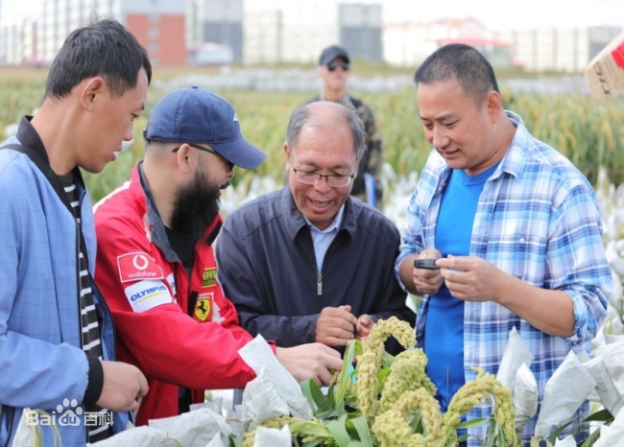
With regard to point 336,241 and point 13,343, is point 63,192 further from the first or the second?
point 336,241

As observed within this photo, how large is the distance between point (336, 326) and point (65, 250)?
1003 mm

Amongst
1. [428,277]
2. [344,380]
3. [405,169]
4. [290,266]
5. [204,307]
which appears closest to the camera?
[344,380]

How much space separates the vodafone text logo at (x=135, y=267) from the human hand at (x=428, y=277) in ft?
2.94

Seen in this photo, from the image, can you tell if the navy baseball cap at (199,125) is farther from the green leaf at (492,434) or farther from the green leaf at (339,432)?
the green leaf at (492,434)

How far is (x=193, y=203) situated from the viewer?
2598mm

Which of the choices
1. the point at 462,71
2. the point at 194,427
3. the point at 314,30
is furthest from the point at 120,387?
the point at 314,30

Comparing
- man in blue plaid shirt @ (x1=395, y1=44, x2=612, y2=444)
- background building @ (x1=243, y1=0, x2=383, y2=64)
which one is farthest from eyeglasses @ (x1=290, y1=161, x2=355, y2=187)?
background building @ (x1=243, y1=0, x2=383, y2=64)

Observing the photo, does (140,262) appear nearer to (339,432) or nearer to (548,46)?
(339,432)

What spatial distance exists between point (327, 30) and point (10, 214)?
67.9m

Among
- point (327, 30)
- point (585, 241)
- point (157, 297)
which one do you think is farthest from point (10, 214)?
point (327, 30)

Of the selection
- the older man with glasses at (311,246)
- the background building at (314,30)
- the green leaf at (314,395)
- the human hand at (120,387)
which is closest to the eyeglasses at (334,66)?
the older man with glasses at (311,246)

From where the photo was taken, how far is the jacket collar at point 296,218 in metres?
3.11

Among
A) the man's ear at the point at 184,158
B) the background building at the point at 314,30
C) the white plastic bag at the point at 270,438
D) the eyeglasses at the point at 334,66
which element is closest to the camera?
the white plastic bag at the point at 270,438

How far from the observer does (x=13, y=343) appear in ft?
6.58
